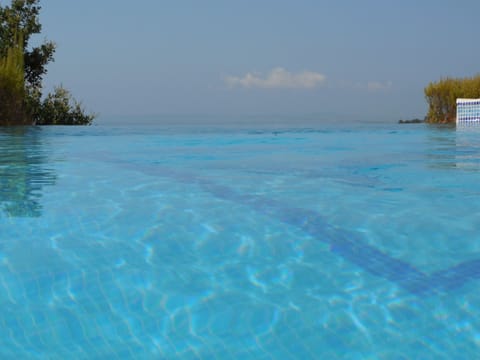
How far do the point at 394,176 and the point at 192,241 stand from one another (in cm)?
345

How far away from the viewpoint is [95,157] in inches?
322

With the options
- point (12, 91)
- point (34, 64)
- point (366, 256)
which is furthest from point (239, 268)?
point (34, 64)

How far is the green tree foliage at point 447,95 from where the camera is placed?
18203mm

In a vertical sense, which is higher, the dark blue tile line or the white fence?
the white fence

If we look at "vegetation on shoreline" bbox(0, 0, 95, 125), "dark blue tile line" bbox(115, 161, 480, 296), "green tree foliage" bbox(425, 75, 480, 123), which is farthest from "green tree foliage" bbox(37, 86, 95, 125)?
"dark blue tile line" bbox(115, 161, 480, 296)

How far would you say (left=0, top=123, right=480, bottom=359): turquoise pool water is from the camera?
2.04 metres

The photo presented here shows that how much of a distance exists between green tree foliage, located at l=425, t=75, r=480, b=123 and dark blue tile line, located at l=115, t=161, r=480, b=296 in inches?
623

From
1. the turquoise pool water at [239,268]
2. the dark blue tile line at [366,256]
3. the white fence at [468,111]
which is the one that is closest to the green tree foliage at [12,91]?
the turquoise pool water at [239,268]

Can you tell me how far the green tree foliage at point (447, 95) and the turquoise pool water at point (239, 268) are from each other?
14063 mm

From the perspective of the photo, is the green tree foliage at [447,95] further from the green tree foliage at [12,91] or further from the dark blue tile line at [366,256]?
the dark blue tile line at [366,256]

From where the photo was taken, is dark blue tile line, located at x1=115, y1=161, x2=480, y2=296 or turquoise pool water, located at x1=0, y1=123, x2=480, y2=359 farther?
dark blue tile line, located at x1=115, y1=161, x2=480, y2=296

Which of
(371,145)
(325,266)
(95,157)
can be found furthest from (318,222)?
(371,145)

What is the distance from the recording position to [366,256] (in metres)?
2.97

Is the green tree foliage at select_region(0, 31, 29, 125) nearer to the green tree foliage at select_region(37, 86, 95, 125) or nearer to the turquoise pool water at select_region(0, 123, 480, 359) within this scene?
the green tree foliage at select_region(37, 86, 95, 125)
